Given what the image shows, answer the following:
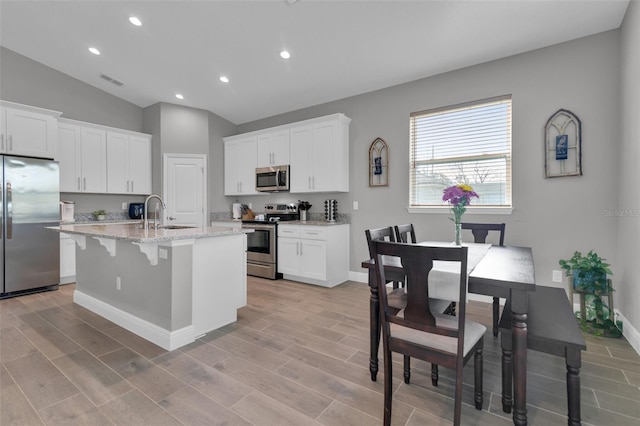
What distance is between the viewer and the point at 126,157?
17.2 feet

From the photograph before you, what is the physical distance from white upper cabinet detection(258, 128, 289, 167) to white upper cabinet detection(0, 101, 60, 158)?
285 centimetres

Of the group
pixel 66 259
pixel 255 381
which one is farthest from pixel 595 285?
pixel 66 259

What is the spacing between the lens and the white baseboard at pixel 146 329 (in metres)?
2.38

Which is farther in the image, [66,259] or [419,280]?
[66,259]

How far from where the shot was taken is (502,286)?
1.51m

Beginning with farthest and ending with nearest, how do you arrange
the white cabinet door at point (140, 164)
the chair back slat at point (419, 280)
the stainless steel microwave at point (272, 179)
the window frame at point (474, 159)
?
1. the white cabinet door at point (140, 164)
2. the stainless steel microwave at point (272, 179)
3. the window frame at point (474, 159)
4. the chair back slat at point (419, 280)

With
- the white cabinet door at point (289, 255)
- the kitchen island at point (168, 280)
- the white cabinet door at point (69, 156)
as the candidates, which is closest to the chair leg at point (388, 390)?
the kitchen island at point (168, 280)

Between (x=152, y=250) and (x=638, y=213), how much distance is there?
3.83 meters

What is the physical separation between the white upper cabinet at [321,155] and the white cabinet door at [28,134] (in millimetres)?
3311

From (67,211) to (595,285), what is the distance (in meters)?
6.47

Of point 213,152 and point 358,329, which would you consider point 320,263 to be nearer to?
point 358,329

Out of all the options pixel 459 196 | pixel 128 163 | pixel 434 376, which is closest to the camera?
pixel 434 376

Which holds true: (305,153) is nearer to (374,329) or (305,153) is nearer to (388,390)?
(374,329)

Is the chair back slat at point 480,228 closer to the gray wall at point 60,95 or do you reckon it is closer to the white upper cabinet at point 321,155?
the white upper cabinet at point 321,155
